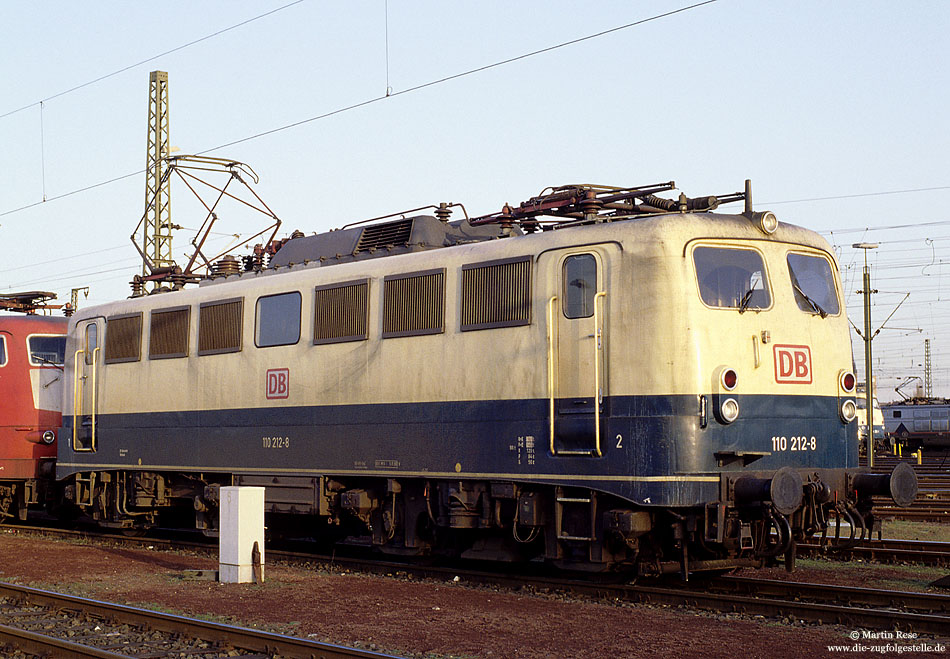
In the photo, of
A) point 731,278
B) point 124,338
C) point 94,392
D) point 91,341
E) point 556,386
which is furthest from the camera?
point 91,341

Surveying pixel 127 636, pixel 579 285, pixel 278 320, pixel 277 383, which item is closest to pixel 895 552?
pixel 579 285

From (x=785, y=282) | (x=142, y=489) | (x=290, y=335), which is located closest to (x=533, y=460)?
(x=785, y=282)

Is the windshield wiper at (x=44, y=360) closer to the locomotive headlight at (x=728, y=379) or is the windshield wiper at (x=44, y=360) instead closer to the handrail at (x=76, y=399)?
the handrail at (x=76, y=399)

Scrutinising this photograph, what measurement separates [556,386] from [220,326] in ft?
20.6

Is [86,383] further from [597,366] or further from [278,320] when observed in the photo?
[597,366]

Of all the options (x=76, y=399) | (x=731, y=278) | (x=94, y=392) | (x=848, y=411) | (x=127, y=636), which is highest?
(x=731, y=278)

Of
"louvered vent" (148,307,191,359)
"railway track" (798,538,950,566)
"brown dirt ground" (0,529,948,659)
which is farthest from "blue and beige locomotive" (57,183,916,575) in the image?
"railway track" (798,538,950,566)

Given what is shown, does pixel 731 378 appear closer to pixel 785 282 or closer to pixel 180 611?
pixel 785 282

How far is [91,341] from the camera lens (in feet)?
63.2

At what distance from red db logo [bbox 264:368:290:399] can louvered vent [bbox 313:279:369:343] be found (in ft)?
2.47

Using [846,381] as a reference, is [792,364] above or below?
above

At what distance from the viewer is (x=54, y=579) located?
1384 cm

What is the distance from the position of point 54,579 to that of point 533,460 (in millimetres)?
6042

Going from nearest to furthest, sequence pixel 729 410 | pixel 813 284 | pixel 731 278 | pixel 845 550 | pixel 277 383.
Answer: pixel 729 410 → pixel 731 278 → pixel 813 284 → pixel 845 550 → pixel 277 383
